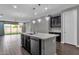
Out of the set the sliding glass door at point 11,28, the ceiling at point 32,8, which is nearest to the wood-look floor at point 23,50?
the ceiling at point 32,8

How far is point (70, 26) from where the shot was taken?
19.3 ft

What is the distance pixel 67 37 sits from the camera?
6109 millimetres

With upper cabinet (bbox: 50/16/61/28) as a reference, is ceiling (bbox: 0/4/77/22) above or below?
above

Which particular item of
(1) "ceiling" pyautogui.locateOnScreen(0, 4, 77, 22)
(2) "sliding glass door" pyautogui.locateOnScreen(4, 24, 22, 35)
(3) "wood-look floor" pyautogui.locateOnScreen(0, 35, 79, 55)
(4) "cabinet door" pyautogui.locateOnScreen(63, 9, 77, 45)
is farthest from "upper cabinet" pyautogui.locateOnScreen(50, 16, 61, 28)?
(2) "sliding glass door" pyautogui.locateOnScreen(4, 24, 22, 35)

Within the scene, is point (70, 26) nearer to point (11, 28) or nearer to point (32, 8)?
point (32, 8)

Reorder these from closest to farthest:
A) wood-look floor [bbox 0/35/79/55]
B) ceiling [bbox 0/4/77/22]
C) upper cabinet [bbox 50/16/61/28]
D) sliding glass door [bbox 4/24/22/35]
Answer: wood-look floor [bbox 0/35/79/55]
ceiling [bbox 0/4/77/22]
upper cabinet [bbox 50/16/61/28]
sliding glass door [bbox 4/24/22/35]

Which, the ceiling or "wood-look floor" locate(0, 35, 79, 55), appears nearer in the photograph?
"wood-look floor" locate(0, 35, 79, 55)

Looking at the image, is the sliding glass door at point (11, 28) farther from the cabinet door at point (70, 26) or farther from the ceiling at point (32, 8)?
the cabinet door at point (70, 26)

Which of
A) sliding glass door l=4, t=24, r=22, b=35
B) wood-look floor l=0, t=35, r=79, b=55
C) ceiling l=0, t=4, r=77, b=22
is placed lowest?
wood-look floor l=0, t=35, r=79, b=55

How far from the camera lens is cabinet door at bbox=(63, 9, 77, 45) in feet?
18.1

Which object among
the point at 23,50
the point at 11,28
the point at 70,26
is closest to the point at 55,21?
the point at 70,26

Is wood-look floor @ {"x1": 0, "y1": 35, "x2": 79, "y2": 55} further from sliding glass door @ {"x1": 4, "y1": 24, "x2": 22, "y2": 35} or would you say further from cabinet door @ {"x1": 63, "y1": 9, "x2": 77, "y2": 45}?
sliding glass door @ {"x1": 4, "y1": 24, "x2": 22, "y2": 35}
